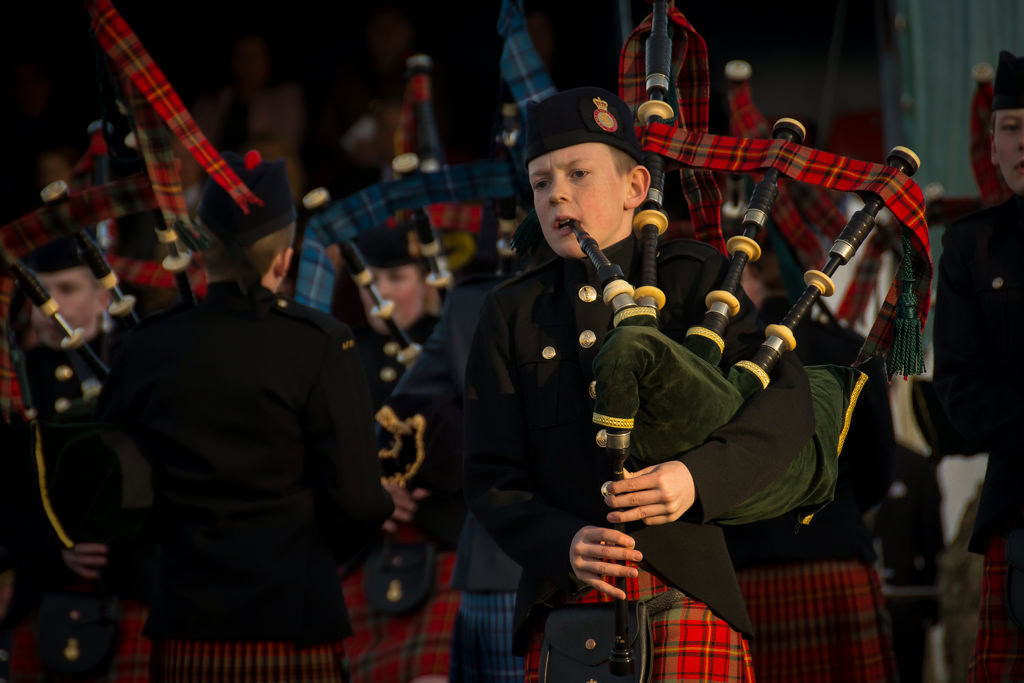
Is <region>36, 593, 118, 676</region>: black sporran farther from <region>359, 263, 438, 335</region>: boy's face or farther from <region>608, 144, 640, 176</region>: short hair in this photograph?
<region>608, 144, 640, 176</region>: short hair

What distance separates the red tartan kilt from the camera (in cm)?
381

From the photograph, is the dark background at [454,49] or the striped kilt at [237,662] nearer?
the striped kilt at [237,662]

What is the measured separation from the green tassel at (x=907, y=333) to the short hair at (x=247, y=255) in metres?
1.52

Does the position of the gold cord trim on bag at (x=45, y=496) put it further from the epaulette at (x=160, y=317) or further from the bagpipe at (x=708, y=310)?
the bagpipe at (x=708, y=310)

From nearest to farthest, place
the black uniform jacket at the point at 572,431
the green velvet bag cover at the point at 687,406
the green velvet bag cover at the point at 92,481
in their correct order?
the green velvet bag cover at the point at 687,406, the black uniform jacket at the point at 572,431, the green velvet bag cover at the point at 92,481

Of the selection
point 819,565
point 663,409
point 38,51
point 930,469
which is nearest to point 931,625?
point 930,469

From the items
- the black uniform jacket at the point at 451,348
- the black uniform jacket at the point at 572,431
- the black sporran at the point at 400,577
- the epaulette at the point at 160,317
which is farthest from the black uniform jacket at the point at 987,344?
the epaulette at the point at 160,317

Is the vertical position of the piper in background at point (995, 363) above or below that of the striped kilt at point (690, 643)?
above

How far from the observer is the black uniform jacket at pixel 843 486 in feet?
11.9

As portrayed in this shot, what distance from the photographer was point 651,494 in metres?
1.93

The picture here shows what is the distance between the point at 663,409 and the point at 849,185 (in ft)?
2.22

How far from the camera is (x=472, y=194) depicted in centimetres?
368

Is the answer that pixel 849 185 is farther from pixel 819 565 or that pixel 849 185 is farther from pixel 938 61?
pixel 938 61

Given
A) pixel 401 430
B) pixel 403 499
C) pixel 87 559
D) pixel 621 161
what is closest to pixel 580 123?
pixel 621 161
